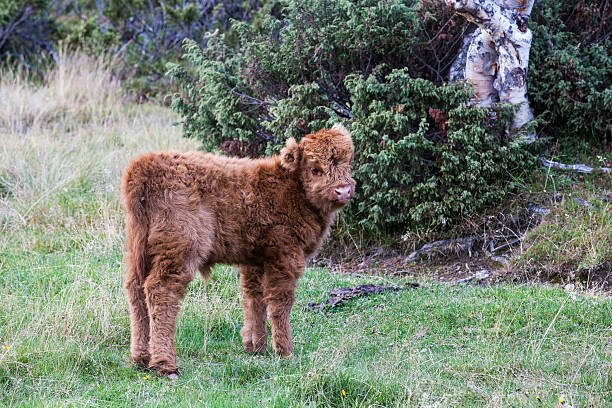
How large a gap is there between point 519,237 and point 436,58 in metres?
2.60

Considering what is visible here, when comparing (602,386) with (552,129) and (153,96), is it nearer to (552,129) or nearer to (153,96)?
(552,129)

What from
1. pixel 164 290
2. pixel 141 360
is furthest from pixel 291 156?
pixel 141 360

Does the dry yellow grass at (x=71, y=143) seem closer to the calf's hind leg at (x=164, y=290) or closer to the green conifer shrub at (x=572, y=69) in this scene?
the calf's hind leg at (x=164, y=290)

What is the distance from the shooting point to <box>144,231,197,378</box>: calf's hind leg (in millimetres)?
5070

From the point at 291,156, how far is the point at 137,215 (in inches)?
56.8

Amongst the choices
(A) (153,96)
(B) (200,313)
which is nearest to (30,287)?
(B) (200,313)

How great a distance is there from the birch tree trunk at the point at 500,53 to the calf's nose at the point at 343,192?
3575mm

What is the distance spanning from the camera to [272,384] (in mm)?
4930

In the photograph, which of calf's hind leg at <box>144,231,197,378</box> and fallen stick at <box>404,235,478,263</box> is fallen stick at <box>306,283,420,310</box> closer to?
fallen stick at <box>404,235,478,263</box>

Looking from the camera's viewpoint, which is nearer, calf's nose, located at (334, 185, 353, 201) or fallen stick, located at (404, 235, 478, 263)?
calf's nose, located at (334, 185, 353, 201)

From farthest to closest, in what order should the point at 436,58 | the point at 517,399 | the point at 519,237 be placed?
1. the point at 436,58
2. the point at 519,237
3. the point at 517,399

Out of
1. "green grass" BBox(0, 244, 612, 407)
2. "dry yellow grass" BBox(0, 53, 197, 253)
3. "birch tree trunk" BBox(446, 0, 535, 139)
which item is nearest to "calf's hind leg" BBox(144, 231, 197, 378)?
"green grass" BBox(0, 244, 612, 407)

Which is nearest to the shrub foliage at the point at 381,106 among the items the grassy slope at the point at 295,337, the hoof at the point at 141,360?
the grassy slope at the point at 295,337

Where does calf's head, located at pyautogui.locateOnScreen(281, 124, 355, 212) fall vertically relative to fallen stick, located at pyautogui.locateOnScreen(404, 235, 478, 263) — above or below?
above
